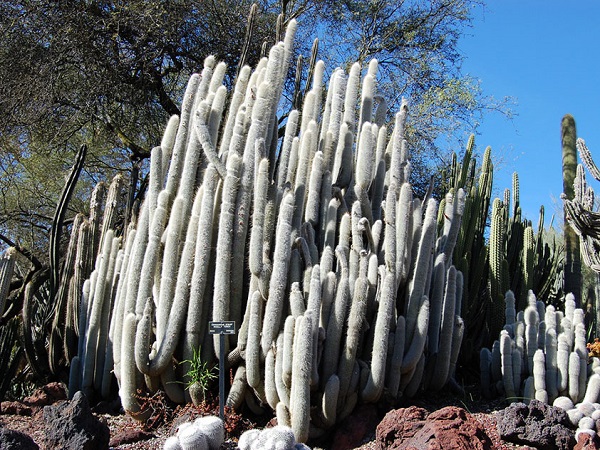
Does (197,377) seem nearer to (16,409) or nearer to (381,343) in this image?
(381,343)

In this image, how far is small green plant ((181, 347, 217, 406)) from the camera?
598 centimetres

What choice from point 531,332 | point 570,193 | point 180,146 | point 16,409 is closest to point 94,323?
point 16,409

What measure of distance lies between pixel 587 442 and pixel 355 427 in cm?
167

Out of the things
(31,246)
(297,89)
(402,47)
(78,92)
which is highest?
(402,47)

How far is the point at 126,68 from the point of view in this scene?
11.7 m

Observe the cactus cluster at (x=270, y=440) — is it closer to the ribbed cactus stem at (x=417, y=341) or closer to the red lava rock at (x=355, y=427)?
the red lava rock at (x=355, y=427)

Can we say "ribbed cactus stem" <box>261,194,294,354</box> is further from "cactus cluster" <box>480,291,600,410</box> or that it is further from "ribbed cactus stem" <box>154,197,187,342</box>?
"cactus cluster" <box>480,291,600,410</box>

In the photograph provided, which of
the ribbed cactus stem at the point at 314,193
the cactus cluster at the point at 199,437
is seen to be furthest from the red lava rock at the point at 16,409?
the ribbed cactus stem at the point at 314,193

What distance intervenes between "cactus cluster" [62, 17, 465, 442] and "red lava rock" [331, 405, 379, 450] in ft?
0.26

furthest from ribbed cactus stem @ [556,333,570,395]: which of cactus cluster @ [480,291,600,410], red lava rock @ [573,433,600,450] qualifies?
red lava rock @ [573,433,600,450]

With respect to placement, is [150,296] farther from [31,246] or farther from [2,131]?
[31,246]

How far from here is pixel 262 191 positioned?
19.4 feet

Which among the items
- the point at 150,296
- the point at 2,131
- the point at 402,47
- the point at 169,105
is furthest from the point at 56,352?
the point at 402,47

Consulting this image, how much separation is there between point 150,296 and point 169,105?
7.00 meters
